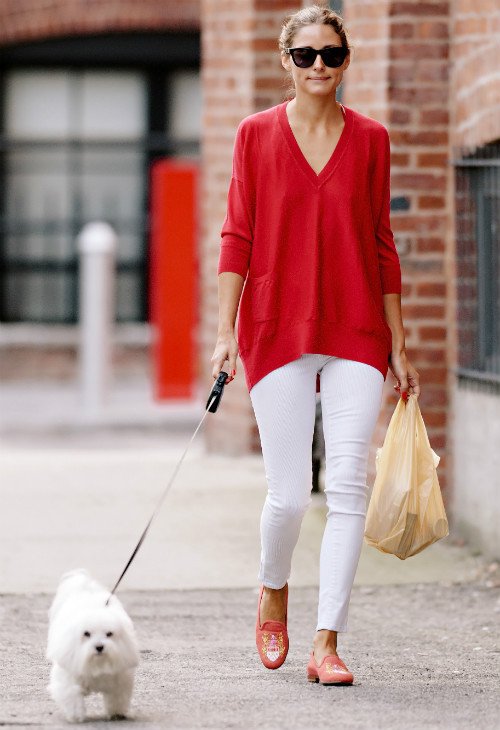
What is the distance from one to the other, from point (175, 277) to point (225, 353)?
33.9ft

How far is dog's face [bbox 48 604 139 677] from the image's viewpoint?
4.94 metres

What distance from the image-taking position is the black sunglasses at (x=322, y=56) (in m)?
5.57

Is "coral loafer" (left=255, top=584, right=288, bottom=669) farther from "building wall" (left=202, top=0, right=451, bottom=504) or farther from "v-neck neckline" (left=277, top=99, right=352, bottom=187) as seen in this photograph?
"building wall" (left=202, top=0, right=451, bottom=504)

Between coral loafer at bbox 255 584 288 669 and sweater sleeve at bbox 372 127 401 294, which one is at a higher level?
sweater sleeve at bbox 372 127 401 294

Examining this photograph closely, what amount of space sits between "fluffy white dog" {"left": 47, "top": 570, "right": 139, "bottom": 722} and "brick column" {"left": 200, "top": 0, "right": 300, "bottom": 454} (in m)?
5.63

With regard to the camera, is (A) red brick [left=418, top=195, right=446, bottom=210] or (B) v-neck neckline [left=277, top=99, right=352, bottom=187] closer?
(B) v-neck neckline [left=277, top=99, right=352, bottom=187]

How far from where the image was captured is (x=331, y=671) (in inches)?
219

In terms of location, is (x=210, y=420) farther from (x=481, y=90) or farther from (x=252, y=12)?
(x=481, y=90)

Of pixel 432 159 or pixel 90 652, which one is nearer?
pixel 90 652

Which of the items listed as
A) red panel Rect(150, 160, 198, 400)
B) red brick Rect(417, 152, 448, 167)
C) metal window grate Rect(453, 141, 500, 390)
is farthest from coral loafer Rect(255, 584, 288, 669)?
red panel Rect(150, 160, 198, 400)

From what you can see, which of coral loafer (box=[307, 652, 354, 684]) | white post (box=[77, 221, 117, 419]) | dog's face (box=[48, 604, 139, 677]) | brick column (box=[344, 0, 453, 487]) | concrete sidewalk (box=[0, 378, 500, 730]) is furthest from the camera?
white post (box=[77, 221, 117, 419])

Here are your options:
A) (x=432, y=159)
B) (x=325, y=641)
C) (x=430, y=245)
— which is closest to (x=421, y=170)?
(x=432, y=159)

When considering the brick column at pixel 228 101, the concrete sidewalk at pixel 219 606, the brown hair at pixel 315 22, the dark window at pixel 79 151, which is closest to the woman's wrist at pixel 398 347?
the brown hair at pixel 315 22

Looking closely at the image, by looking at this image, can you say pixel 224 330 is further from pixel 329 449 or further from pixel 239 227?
pixel 329 449
